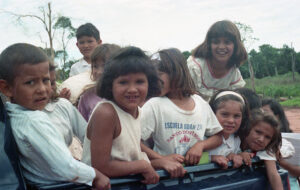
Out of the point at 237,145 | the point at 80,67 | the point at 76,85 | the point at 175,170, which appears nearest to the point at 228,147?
the point at 237,145

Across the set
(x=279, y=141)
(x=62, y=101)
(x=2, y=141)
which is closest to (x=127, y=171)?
(x=2, y=141)

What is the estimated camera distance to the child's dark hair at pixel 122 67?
1.90 metres

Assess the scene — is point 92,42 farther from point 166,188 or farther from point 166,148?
point 166,188

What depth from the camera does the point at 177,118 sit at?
2.23 meters

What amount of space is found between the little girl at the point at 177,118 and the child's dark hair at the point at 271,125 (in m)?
0.38

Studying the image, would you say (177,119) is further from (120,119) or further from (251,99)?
(251,99)

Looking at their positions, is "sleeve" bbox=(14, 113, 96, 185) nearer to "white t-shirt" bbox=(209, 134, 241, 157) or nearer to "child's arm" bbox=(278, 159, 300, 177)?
"white t-shirt" bbox=(209, 134, 241, 157)

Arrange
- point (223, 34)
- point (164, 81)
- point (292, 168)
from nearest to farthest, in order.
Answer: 1. point (164, 81)
2. point (292, 168)
3. point (223, 34)

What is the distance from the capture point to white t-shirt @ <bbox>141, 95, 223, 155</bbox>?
2.21 metres

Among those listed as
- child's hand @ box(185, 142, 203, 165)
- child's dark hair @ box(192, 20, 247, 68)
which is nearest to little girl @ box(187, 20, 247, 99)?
child's dark hair @ box(192, 20, 247, 68)

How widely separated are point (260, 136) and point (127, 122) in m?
1.24

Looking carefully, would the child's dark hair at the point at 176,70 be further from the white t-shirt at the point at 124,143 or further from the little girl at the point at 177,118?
the white t-shirt at the point at 124,143

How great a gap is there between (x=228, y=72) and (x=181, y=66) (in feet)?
4.56

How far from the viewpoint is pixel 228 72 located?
3615 millimetres
